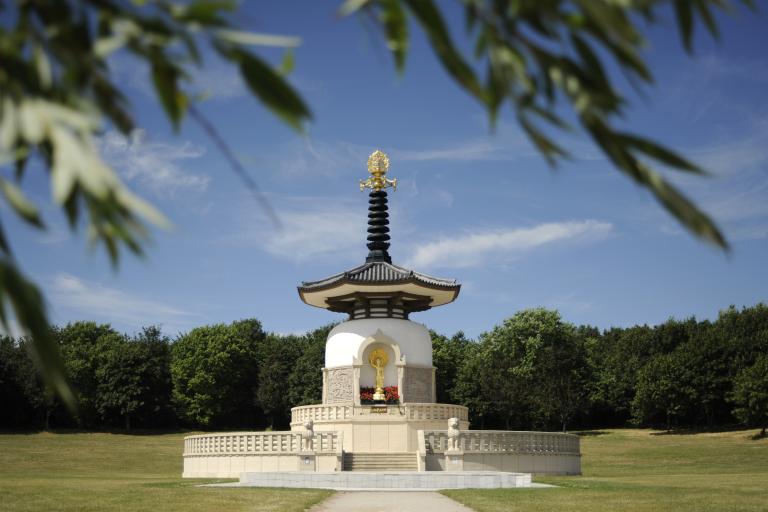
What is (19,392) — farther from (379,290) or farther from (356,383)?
(379,290)

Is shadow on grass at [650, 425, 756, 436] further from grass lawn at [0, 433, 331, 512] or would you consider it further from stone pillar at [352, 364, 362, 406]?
grass lawn at [0, 433, 331, 512]

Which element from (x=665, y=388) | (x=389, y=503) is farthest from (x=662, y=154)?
→ (x=665, y=388)

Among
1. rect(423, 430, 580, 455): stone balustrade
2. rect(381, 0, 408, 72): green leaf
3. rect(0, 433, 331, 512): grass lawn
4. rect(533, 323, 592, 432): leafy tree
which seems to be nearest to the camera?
rect(381, 0, 408, 72): green leaf

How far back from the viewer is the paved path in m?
16.0

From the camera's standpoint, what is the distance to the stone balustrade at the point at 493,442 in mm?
29375

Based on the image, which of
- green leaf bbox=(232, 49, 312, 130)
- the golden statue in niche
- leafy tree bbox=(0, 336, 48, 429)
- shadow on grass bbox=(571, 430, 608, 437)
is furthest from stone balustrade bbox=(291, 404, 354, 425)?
leafy tree bbox=(0, 336, 48, 429)

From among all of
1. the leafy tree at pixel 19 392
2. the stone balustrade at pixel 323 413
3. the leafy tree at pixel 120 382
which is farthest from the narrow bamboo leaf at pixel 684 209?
the leafy tree at pixel 19 392

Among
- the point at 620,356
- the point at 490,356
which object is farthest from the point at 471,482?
the point at 620,356

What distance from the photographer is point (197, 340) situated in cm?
7062

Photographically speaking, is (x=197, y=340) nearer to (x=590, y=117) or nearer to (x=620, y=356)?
(x=620, y=356)

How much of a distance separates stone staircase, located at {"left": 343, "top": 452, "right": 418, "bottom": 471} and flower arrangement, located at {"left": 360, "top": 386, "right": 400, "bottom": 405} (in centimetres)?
333

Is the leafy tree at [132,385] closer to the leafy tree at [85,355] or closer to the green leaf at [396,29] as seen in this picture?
the leafy tree at [85,355]

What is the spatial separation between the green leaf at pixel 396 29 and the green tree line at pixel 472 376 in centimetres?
6094

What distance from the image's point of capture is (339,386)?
1367 inches
